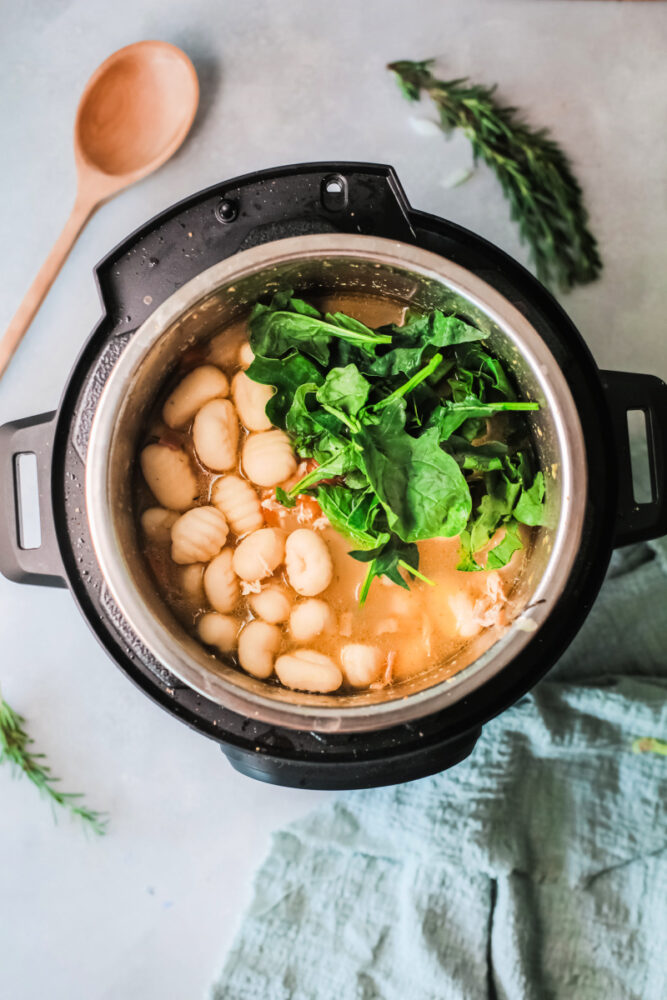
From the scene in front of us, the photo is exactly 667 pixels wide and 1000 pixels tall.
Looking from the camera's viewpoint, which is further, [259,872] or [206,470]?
[259,872]

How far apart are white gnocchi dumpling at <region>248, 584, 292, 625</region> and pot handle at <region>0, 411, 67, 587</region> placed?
0.18 meters

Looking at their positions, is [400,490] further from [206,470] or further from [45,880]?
[45,880]

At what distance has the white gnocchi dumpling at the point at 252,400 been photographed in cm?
76

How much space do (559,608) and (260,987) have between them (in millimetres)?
539

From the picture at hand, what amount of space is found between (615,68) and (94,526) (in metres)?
0.77

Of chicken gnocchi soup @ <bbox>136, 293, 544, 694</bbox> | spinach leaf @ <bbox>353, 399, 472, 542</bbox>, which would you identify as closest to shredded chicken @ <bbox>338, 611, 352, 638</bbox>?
chicken gnocchi soup @ <bbox>136, 293, 544, 694</bbox>

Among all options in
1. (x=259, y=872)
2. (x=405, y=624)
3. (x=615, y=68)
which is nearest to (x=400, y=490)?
(x=405, y=624)

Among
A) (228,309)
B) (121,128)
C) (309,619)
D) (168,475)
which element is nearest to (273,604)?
(309,619)

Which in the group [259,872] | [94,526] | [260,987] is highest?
[94,526]

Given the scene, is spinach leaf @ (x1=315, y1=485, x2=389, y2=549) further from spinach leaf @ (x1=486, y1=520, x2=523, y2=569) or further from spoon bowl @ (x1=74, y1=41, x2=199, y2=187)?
spoon bowl @ (x1=74, y1=41, x2=199, y2=187)

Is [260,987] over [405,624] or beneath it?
beneath

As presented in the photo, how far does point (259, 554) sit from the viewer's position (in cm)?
75

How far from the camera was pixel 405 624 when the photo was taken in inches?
30.5

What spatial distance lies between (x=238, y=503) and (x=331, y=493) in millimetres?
90
